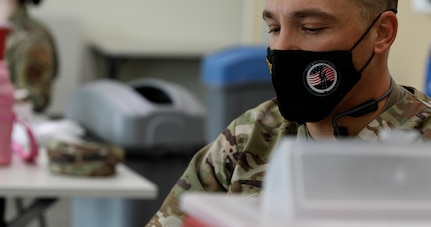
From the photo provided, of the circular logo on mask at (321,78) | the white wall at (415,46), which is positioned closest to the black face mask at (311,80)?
the circular logo on mask at (321,78)

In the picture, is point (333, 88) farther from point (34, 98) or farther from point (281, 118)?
point (34, 98)

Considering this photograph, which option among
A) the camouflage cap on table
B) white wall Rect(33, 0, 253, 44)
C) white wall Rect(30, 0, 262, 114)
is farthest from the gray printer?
white wall Rect(33, 0, 253, 44)

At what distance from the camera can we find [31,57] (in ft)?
13.6

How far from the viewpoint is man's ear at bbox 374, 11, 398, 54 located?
1.27m

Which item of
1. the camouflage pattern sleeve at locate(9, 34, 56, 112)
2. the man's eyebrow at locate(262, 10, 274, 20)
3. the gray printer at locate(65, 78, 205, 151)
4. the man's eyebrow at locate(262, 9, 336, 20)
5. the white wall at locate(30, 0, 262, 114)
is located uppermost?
the man's eyebrow at locate(262, 9, 336, 20)

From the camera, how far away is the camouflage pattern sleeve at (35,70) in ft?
13.3

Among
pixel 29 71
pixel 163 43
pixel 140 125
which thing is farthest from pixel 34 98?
pixel 163 43

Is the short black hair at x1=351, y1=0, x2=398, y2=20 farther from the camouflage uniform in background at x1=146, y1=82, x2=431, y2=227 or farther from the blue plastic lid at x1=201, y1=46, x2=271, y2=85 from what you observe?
the blue plastic lid at x1=201, y1=46, x2=271, y2=85

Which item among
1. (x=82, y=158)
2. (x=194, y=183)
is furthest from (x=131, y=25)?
(x=194, y=183)

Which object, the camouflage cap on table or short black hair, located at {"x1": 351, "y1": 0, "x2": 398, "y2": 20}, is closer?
short black hair, located at {"x1": 351, "y1": 0, "x2": 398, "y2": 20}

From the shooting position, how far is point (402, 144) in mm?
655

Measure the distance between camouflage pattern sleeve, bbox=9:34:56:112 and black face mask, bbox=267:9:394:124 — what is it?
2.79 metres

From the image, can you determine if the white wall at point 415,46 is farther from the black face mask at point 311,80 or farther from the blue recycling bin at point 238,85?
the black face mask at point 311,80

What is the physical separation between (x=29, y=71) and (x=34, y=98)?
0.16 m
